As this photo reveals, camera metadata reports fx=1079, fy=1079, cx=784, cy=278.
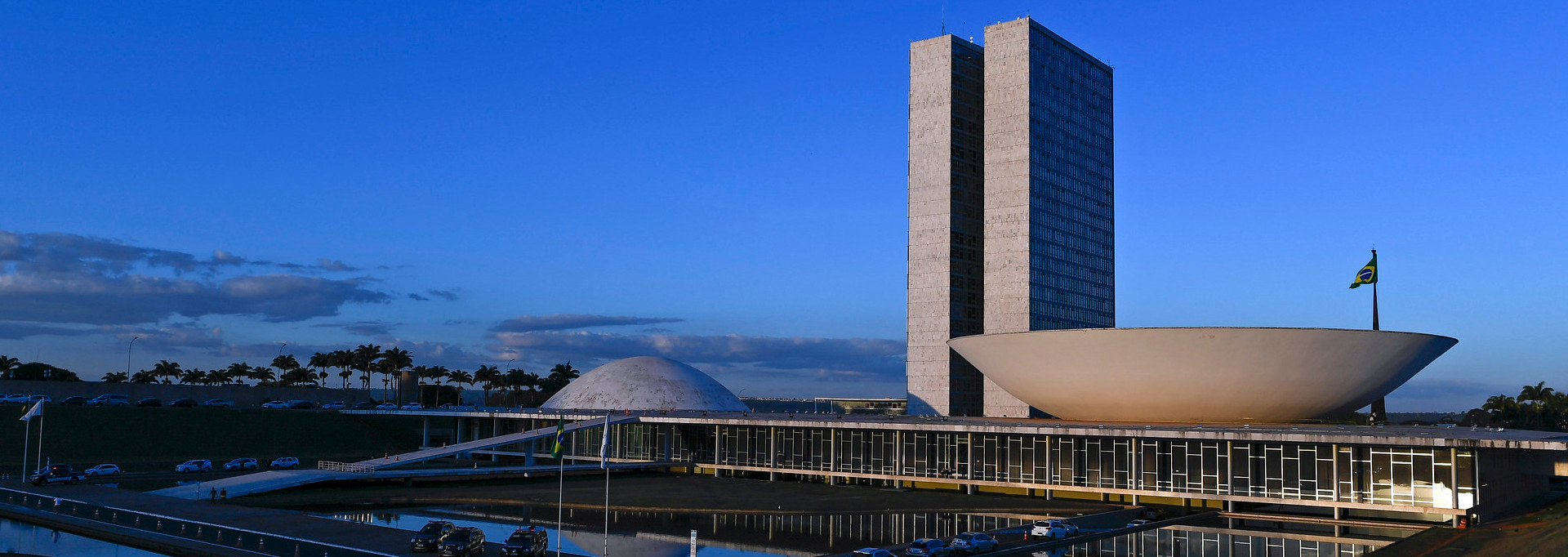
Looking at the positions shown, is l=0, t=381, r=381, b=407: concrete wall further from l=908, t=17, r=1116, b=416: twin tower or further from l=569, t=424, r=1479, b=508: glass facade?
l=908, t=17, r=1116, b=416: twin tower

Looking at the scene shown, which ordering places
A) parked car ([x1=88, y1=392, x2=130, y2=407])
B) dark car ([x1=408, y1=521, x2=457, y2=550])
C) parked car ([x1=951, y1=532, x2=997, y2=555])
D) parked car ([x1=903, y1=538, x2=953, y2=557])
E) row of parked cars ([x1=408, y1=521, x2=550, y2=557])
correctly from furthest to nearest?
parked car ([x1=88, y1=392, x2=130, y2=407]), parked car ([x1=951, y1=532, x2=997, y2=555]), parked car ([x1=903, y1=538, x2=953, y2=557]), dark car ([x1=408, y1=521, x2=457, y2=550]), row of parked cars ([x1=408, y1=521, x2=550, y2=557])

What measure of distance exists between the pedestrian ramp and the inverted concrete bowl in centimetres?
3183

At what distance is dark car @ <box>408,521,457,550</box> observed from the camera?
37.1m

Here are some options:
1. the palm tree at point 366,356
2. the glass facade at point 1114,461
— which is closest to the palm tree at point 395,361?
the palm tree at point 366,356

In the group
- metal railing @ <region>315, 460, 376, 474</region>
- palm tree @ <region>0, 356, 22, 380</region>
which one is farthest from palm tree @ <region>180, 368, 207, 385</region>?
metal railing @ <region>315, 460, 376, 474</region>

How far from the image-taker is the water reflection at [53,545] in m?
37.6

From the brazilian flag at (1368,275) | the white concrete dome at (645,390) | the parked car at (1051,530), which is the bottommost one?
the parked car at (1051,530)

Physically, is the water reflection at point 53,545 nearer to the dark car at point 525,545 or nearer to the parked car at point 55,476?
the dark car at point 525,545

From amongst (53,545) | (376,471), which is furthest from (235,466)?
(53,545)

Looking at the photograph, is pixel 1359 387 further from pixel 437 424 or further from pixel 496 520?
pixel 437 424

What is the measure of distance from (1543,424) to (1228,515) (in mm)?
73907

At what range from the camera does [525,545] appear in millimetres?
36156

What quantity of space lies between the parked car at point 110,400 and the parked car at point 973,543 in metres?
92.7

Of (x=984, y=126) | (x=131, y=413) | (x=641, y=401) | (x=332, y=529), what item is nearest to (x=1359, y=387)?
(x=332, y=529)
